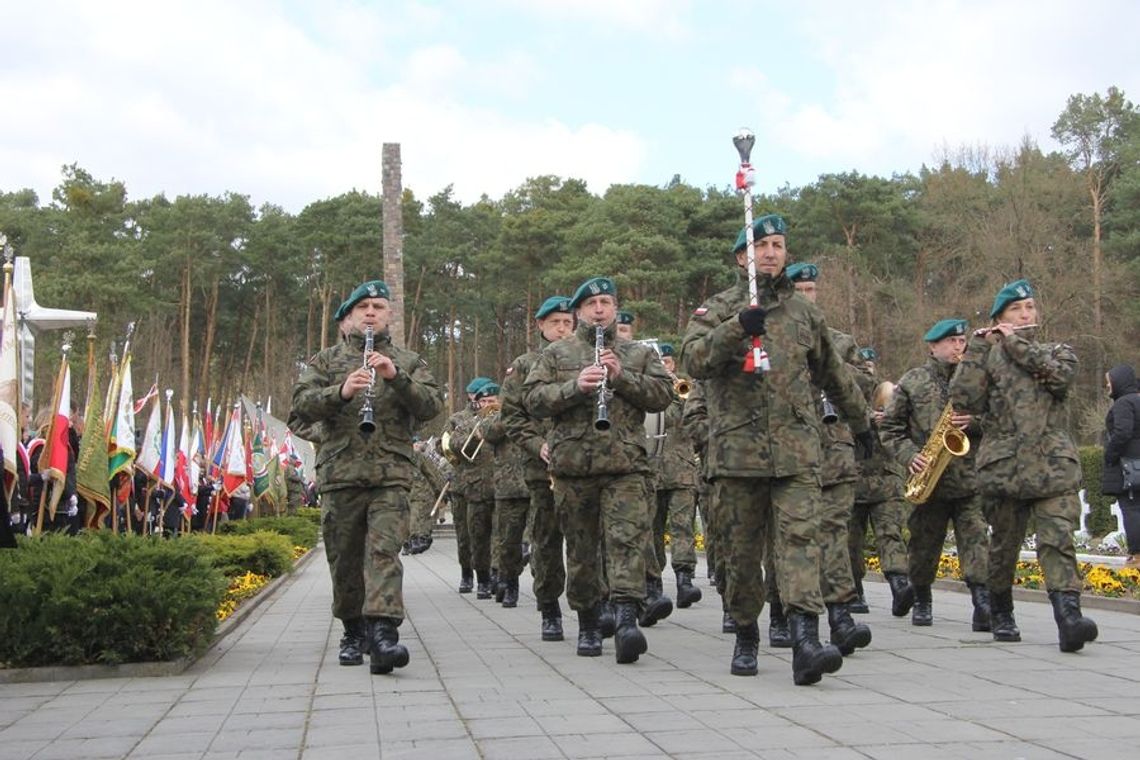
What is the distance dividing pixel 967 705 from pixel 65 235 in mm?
54874

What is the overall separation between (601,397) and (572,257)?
43.1 meters

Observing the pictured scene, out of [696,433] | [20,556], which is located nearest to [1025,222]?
[696,433]

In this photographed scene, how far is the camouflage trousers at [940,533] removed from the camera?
9.40m

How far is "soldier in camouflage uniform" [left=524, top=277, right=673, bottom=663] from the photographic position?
7.71m

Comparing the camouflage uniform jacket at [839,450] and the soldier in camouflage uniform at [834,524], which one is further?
the camouflage uniform jacket at [839,450]

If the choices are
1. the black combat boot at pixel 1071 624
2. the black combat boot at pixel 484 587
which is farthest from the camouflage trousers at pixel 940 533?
the black combat boot at pixel 484 587

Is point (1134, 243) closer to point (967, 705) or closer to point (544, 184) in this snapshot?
point (544, 184)

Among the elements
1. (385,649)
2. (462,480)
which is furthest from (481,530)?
(385,649)

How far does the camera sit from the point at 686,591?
38.4 ft

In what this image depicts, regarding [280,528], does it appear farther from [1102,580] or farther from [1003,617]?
[1003,617]

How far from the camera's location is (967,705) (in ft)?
19.1

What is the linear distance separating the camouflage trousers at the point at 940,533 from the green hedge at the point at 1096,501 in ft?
35.6

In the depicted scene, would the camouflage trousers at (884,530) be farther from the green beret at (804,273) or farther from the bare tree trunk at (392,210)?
the bare tree trunk at (392,210)

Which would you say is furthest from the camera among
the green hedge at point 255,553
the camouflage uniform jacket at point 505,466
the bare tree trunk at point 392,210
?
the bare tree trunk at point 392,210
